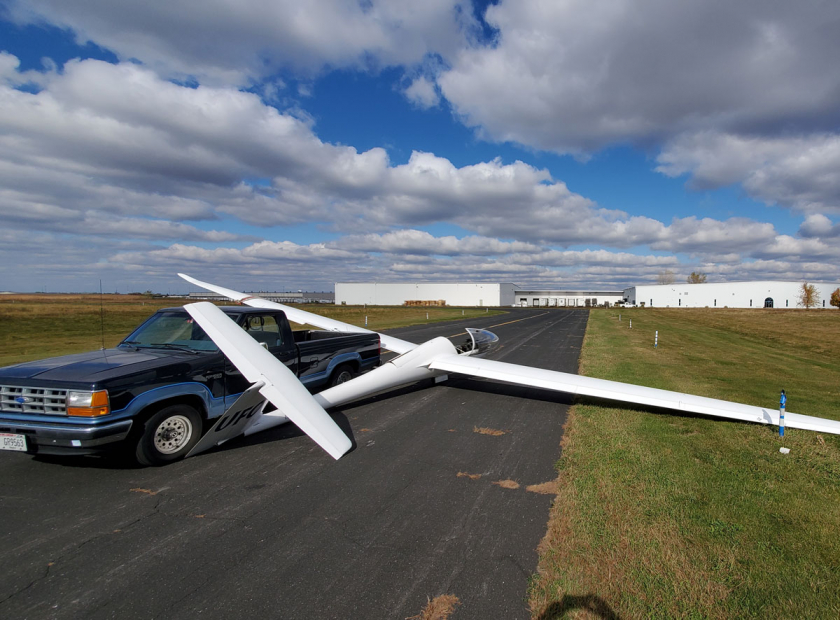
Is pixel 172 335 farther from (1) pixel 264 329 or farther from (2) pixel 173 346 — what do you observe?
(1) pixel 264 329

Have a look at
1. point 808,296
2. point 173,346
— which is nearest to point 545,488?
point 173,346

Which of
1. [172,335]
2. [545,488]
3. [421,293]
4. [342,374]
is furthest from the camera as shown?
[421,293]

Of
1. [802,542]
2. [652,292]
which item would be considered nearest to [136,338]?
[802,542]

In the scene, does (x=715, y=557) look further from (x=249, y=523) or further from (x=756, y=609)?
(x=249, y=523)

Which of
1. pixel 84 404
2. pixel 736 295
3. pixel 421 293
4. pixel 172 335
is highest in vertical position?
pixel 421 293

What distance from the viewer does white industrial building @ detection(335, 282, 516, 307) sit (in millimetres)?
106688

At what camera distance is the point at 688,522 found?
3.86 m

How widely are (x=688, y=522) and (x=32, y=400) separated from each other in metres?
6.87

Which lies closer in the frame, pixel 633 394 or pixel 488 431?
pixel 488 431

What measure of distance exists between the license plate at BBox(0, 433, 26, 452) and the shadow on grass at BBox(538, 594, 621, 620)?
539cm

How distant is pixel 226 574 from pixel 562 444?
4645 mm

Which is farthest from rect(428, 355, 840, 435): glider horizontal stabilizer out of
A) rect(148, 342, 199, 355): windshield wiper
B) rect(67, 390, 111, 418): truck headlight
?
rect(67, 390, 111, 418): truck headlight

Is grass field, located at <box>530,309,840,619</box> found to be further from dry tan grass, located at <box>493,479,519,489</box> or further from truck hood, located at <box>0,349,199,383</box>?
truck hood, located at <box>0,349,199,383</box>

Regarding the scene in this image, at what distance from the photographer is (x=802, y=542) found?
11.7 feet
